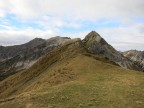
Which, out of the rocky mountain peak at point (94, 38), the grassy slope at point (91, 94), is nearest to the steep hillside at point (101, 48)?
the rocky mountain peak at point (94, 38)

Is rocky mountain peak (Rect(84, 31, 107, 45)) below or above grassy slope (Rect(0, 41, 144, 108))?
above

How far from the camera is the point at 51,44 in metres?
151

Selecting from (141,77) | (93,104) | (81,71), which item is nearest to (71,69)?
(81,71)

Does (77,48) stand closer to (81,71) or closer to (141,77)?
(81,71)

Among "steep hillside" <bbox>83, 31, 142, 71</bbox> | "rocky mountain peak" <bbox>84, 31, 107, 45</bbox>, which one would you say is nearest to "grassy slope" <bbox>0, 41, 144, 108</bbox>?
"steep hillside" <bbox>83, 31, 142, 71</bbox>

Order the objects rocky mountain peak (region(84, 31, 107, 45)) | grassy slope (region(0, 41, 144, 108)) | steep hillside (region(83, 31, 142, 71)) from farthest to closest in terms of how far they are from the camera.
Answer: rocky mountain peak (region(84, 31, 107, 45))
steep hillside (region(83, 31, 142, 71))
grassy slope (region(0, 41, 144, 108))

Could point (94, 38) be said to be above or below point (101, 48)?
above

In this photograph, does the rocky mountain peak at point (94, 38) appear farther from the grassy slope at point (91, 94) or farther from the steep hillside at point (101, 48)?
the grassy slope at point (91, 94)

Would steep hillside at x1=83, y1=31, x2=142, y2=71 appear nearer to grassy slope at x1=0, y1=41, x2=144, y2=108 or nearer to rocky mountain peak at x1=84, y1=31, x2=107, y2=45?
rocky mountain peak at x1=84, y1=31, x2=107, y2=45

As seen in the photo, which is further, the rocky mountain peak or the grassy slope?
the rocky mountain peak

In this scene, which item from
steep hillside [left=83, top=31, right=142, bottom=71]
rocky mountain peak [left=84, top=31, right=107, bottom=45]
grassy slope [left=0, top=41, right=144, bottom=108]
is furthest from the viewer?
rocky mountain peak [left=84, top=31, right=107, bottom=45]

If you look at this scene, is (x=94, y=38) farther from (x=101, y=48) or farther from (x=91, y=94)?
(x=91, y=94)

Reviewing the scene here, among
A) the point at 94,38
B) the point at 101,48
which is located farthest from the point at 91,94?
the point at 94,38

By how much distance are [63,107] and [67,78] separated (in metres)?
15.8
